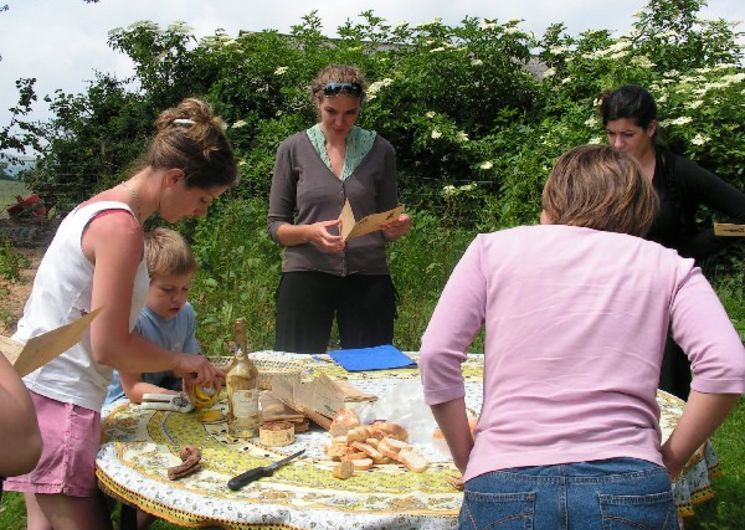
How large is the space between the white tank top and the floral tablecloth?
18 cm

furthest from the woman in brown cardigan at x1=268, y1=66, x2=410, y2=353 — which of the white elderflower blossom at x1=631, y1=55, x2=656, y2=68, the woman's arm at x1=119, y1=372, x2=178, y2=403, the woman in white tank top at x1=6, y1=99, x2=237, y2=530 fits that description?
the white elderflower blossom at x1=631, y1=55, x2=656, y2=68

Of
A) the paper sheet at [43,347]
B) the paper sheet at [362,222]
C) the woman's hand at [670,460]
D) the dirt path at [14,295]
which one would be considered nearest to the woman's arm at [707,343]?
the woman's hand at [670,460]

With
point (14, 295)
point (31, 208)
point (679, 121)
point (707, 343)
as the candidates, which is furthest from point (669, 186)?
point (31, 208)

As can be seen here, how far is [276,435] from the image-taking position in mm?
2146

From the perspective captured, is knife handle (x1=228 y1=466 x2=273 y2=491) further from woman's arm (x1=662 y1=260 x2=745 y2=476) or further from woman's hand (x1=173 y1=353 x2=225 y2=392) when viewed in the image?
woman's arm (x1=662 y1=260 x2=745 y2=476)

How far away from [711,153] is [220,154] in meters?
6.12

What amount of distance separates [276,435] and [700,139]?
20.1 ft

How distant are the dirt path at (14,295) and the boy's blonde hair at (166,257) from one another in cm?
438

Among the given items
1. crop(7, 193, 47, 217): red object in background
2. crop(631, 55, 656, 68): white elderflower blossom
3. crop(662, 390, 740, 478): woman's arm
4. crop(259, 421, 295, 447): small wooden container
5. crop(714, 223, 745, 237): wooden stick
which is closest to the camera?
crop(662, 390, 740, 478): woman's arm

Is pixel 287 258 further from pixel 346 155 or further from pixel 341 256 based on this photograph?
pixel 346 155

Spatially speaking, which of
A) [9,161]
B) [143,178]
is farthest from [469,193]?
[143,178]

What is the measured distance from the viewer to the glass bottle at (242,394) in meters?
2.21

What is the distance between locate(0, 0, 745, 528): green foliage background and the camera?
24.2 ft

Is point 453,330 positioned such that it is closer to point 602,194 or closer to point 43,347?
point 602,194
